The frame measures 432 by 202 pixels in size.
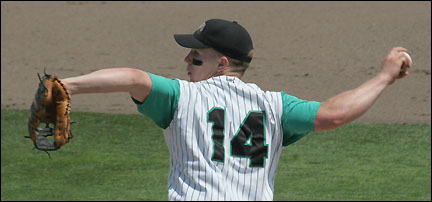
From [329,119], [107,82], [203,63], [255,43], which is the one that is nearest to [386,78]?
[329,119]

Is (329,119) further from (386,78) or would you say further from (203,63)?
(203,63)

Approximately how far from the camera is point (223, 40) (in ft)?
8.07

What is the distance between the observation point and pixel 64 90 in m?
2.00

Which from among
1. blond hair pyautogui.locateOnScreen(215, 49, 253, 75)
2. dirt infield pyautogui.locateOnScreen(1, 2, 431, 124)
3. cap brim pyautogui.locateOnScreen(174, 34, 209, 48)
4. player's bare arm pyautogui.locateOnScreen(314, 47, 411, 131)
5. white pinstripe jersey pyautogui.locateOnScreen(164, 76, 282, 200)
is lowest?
white pinstripe jersey pyautogui.locateOnScreen(164, 76, 282, 200)

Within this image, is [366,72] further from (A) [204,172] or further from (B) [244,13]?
(A) [204,172]

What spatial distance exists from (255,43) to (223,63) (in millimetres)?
12652

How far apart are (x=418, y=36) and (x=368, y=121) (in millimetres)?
→ 4233

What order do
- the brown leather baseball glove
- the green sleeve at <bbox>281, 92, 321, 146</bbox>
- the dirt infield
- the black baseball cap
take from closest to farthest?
the brown leather baseball glove
the green sleeve at <bbox>281, 92, 321, 146</bbox>
the black baseball cap
the dirt infield

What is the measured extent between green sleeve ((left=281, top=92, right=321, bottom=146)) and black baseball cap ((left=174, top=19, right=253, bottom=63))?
0.22 metres

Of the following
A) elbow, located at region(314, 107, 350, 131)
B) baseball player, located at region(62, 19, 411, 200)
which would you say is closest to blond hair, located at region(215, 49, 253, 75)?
baseball player, located at region(62, 19, 411, 200)

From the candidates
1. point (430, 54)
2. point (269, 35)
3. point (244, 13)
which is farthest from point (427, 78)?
point (244, 13)

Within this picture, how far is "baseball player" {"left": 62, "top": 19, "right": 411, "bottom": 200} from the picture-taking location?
2.26 m

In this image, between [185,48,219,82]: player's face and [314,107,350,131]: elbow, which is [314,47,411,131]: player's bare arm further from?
[185,48,219,82]: player's face

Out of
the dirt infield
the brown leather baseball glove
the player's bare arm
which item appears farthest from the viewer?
the dirt infield
